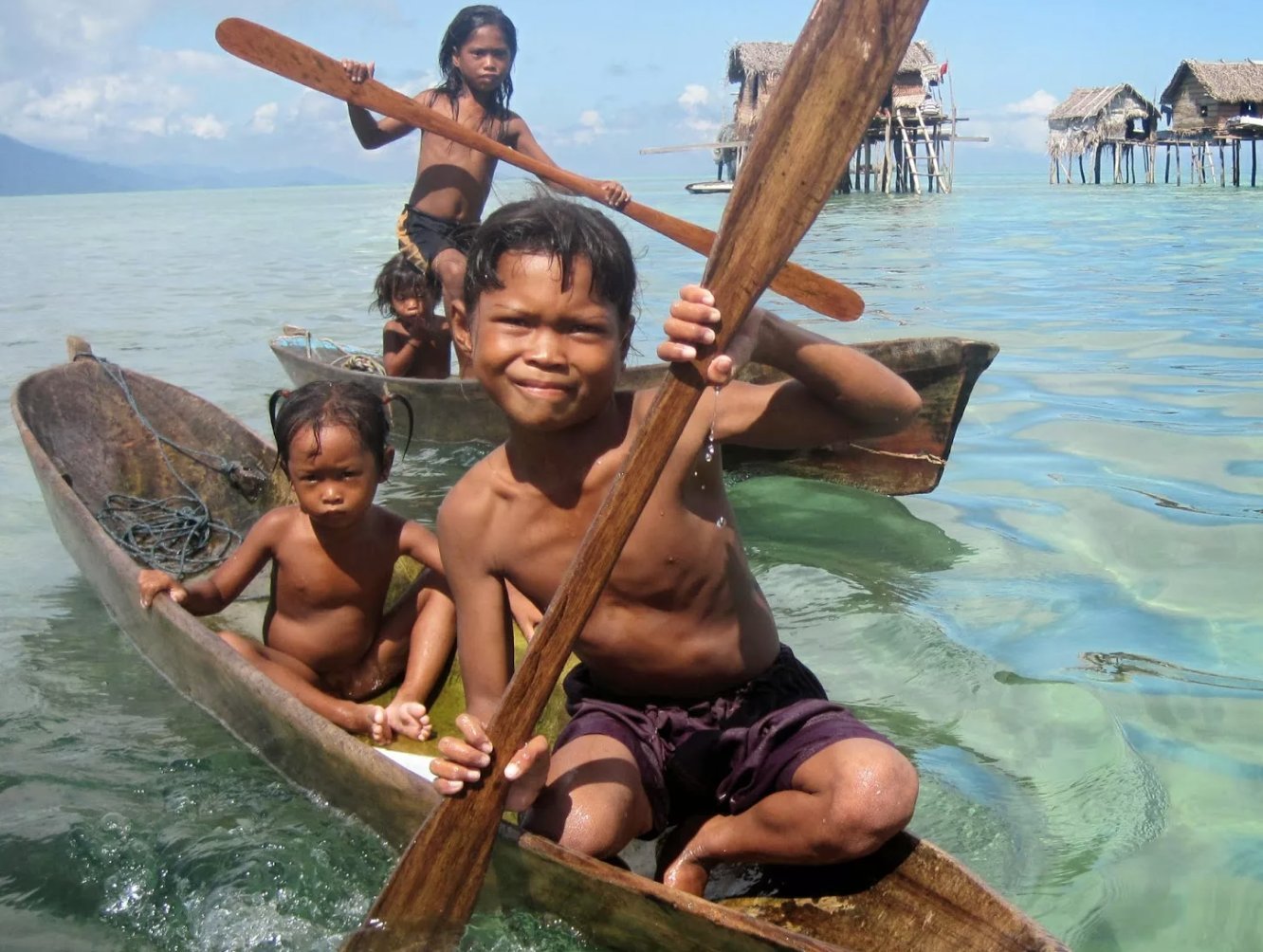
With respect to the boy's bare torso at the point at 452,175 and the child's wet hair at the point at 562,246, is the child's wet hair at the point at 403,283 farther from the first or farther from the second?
the child's wet hair at the point at 562,246

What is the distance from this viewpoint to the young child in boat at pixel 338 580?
3365 mm

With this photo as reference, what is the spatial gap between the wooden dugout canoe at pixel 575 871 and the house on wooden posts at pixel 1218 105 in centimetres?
3119

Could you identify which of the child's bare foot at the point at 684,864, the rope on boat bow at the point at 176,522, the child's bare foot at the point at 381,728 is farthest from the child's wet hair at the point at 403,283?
the child's bare foot at the point at 684,864

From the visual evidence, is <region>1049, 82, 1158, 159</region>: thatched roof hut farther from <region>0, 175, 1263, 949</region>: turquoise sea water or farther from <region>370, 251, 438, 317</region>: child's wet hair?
<region>370, 251, 438, 317</region>: child's wet hair

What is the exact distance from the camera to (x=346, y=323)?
13.3 m

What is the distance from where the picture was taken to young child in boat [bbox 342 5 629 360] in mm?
5906

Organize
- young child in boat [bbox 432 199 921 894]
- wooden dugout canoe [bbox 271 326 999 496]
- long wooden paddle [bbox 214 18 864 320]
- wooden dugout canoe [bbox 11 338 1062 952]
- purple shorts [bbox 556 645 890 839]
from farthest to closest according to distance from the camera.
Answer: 1. wooden dugout canoe [bbox 271 326 999 496]
2. long wooden paddle [bbox 214 18 864 320]
3. purple shorts [bbox 556 645 890 839]
4. young child in boat [bbox 432 199 921 894]
5. wooden dugout canoe [bbox 11 338 1062 952]

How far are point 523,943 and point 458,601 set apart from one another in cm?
64

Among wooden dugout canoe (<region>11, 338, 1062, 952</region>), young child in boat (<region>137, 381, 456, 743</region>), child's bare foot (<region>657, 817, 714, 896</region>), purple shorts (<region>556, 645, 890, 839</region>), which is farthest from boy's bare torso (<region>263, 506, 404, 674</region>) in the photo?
child's bare foot (<region>657, 817, 714, 896</region>)

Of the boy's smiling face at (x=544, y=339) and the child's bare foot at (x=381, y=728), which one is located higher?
the boy's smiling face at (x=544, y=339)

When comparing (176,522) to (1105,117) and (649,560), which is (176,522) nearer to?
(649,560)

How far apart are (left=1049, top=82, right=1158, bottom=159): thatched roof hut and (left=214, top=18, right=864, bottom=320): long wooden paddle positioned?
116 feet

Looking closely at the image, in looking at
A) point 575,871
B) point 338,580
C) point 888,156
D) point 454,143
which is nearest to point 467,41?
point 454,143

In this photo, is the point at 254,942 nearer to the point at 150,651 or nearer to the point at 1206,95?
the point at 150,651
